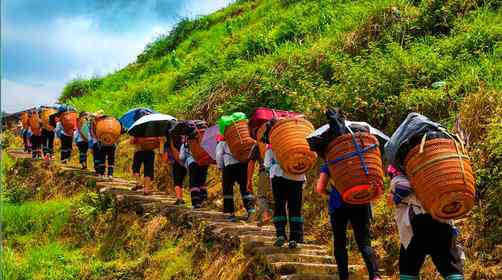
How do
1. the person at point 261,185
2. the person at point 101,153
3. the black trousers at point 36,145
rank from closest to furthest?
the person at point 261,185, the person at point 101,153, the black trousers at point 36,145

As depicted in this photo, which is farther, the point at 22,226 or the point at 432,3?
the point at 22,226

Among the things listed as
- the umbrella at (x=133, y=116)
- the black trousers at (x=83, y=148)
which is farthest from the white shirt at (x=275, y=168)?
the black trousers at (x=83, y=148)

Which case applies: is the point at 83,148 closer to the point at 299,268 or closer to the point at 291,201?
the point at 291,201

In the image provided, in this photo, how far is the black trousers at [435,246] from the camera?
16.8 ft

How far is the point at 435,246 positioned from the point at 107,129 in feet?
29.9

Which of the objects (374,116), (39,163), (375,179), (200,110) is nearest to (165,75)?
(39,163)

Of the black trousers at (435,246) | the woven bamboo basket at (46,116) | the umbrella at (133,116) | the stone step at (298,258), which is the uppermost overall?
the woven bamboo basket at (46,116)

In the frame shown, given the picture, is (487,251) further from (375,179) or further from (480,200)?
(375,179)

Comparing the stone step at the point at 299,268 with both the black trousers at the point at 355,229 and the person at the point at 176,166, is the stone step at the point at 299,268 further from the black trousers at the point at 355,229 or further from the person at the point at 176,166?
the person at the point at 176,166

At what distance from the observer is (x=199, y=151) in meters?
10.1

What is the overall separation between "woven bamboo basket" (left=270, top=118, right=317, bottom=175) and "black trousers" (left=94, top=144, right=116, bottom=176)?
777cm

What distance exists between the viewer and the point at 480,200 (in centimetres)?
698

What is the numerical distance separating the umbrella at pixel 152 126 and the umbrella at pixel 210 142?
4.95ft

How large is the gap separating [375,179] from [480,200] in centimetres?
193
